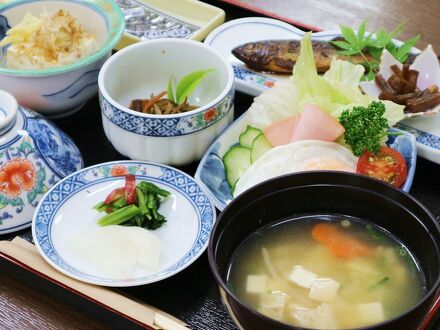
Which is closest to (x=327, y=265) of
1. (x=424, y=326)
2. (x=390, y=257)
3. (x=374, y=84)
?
(x=390, y=257)

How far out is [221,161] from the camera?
187 centimetres

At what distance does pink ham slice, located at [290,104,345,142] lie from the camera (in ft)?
5.92

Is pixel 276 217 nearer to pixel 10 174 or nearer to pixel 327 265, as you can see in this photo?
pixel 327 265

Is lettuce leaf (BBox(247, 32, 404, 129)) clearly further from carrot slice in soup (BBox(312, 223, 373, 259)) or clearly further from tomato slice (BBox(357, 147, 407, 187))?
carrot slice in soup (BBox(312, 223, 373, 259))

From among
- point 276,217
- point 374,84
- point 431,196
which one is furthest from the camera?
point 374,84

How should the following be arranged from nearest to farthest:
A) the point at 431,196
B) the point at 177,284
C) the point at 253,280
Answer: the point at 253,280
the point at 177,284
the point at 431,196

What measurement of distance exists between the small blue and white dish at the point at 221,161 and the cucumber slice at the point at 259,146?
75mm

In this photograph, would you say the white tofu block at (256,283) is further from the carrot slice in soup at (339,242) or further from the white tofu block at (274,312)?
the carrot slice in soup at (339,242)

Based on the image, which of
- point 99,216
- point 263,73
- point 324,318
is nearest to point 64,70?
point 99,216

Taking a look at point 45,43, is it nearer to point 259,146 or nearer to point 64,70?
point 64,70

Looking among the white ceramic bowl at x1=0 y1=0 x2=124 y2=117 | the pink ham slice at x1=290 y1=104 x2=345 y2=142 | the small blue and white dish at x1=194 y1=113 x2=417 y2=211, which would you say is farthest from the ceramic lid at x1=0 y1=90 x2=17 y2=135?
the pink ham slice at x1=290 y1=104 x2=345 y2=142

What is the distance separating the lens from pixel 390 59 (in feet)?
6.97

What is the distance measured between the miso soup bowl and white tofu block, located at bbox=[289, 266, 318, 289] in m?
0.14

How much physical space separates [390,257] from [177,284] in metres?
0.52
